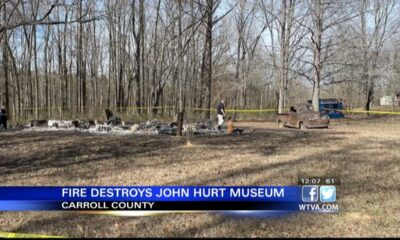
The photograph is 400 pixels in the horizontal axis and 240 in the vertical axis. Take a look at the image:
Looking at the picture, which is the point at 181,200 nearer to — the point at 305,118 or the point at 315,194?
the point at 315,194

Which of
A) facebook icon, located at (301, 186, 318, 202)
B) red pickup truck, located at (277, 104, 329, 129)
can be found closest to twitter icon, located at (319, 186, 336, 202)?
facebook icon, located at (301, 186, 318, 202)

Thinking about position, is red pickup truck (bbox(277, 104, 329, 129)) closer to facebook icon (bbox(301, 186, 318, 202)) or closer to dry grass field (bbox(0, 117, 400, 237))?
dry grass field (bbox(0, 117, 400, 237))

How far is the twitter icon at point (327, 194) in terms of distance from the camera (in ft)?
19.2

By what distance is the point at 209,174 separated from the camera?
8.54 meters

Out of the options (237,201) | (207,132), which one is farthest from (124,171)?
(207,132)

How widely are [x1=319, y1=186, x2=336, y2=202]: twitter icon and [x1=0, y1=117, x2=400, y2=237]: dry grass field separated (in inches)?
8.1

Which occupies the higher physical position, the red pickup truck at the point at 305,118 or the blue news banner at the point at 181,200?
the red pickup truck at the point at 305,118

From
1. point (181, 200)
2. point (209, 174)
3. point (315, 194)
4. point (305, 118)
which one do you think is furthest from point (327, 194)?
point (305, 118)

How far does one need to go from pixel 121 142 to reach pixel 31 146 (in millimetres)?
2888

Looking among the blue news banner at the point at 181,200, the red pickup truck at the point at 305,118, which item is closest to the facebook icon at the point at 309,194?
the blue news banner at the point at 181,200

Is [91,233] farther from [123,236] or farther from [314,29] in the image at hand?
[314,29]

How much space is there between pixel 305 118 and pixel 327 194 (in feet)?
63.0

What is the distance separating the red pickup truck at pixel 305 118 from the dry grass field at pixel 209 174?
391 inches

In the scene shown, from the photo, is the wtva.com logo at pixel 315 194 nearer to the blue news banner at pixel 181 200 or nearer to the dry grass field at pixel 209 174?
the blue news banner at pixel 181 200
